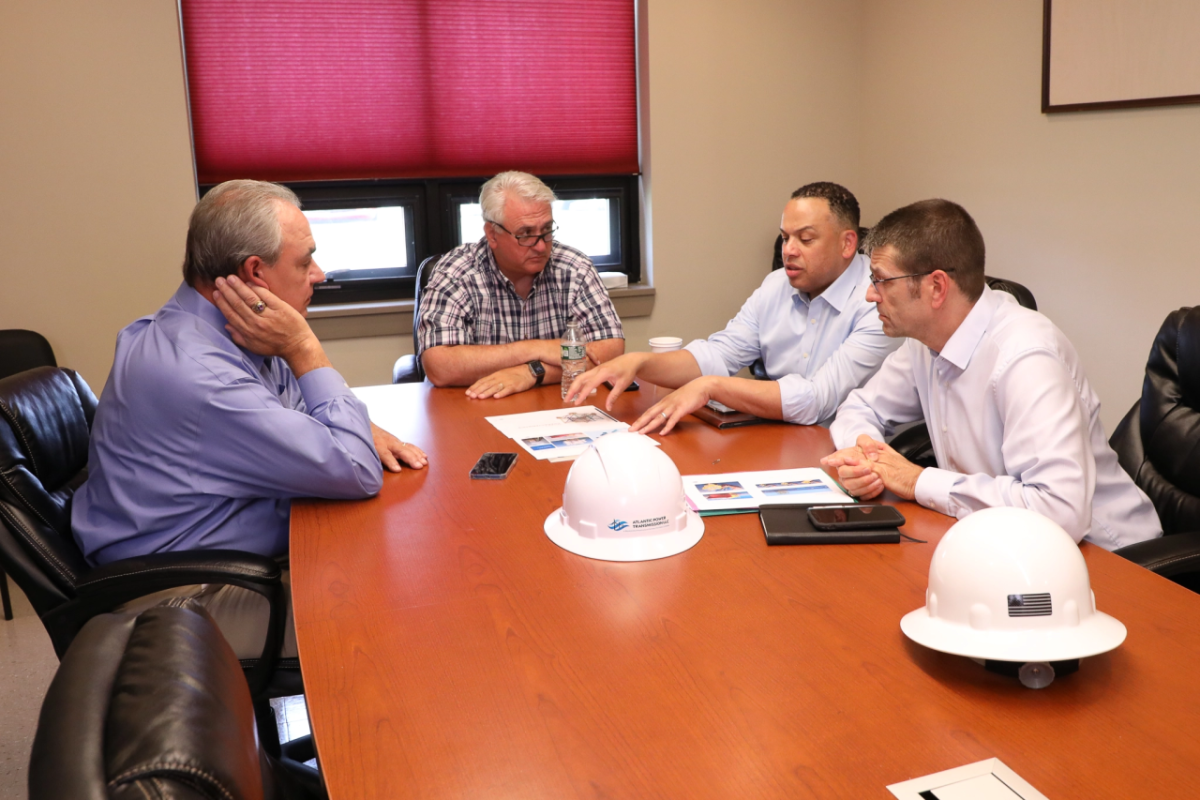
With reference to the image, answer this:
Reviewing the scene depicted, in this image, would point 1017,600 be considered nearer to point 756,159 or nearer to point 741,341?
point 741,341

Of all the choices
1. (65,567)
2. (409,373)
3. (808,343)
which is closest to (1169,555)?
(808,343)

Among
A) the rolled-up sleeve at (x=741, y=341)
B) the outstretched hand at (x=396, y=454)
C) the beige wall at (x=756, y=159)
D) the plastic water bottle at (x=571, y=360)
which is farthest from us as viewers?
the beige wall at (x=756, y=159)

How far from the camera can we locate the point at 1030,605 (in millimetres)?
1056

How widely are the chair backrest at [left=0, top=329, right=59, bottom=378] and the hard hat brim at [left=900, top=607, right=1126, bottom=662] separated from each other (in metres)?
3.55

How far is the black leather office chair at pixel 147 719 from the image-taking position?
1.95 feet

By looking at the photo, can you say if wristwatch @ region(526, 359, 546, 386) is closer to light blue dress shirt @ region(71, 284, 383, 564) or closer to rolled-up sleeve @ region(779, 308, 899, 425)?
rolled-up sleeve @ region(779, 308, 899, 425)

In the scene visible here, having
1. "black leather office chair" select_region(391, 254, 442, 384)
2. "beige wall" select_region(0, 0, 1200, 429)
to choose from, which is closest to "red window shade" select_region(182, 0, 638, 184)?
"beige wall" select_region(0, 0, 1200, 429)

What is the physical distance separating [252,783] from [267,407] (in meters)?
1.14

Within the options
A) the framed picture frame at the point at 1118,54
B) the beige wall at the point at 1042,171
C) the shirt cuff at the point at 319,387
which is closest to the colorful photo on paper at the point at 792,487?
the shirt cuff at the point at 319,387

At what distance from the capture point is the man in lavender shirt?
176 cm

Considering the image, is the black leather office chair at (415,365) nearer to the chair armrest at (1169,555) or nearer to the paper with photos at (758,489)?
the paper with photos at (758,489)

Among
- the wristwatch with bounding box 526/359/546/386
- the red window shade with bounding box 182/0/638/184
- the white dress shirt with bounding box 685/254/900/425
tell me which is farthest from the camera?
the red window shade with bounding box 182/0/638/184

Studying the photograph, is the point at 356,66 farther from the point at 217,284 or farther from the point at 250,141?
the point at 217,284

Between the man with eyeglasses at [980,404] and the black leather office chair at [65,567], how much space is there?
45.1 inches
